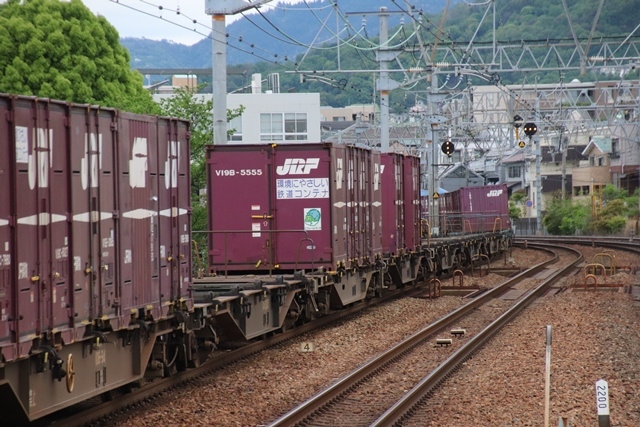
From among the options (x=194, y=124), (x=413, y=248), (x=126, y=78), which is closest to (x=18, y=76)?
(x=126, y=78)

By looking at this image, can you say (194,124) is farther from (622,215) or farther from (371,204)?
(622,215)

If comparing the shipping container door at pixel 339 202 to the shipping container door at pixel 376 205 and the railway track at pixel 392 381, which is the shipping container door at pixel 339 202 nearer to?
the railway track at pixel 392 381

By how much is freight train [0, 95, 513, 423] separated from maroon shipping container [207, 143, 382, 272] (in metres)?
0.02

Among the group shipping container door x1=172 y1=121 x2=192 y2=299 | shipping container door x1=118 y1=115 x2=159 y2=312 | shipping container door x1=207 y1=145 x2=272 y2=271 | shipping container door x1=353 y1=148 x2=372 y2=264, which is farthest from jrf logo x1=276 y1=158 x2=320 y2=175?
shipping container door x1=118 y1=115 x2=159 y2=312

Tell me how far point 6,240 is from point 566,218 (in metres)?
71.9

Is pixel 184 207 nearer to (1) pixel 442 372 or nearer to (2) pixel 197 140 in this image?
(1) pixel 442 372

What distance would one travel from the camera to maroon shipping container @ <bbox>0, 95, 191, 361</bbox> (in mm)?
8781

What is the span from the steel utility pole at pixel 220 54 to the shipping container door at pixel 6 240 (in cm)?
962

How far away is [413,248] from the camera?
28.2 meters

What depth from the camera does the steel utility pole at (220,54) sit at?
18469 mm

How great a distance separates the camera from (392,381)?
547 inches

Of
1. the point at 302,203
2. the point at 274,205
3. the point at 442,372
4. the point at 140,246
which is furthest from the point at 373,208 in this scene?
the point at 140,246

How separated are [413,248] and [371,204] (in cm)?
526

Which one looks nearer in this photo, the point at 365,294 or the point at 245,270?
the point at 245,270
